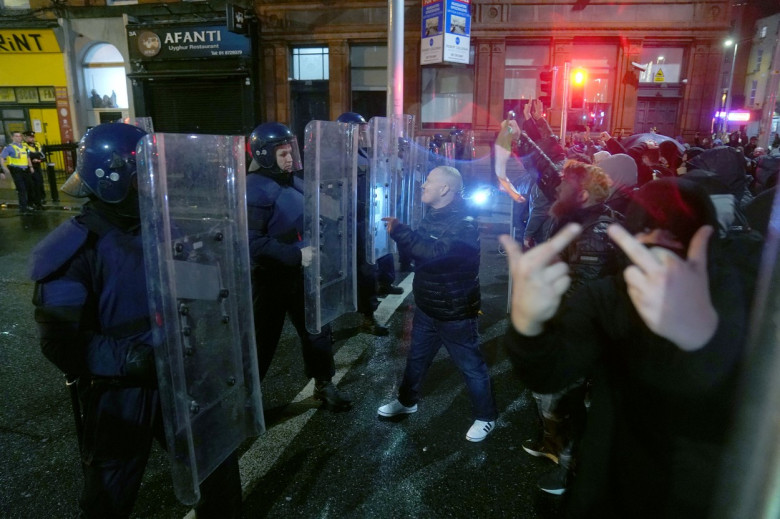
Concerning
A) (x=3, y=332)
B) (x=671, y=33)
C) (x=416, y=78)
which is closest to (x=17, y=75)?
(x=416, y=78)

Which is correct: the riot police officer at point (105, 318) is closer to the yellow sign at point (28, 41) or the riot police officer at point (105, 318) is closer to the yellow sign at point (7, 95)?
the yellow sign at point (28, 41)

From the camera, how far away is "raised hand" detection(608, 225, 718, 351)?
1.21 metres

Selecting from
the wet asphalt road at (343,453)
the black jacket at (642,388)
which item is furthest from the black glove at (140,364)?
the black jacket at (642,388)

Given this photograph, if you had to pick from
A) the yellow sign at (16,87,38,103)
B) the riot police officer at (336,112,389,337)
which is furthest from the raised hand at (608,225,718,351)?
the yellow sign at (16,87,38,103)

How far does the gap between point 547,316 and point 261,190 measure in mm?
2822

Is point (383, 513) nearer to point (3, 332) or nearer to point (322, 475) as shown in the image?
point (322, 475)

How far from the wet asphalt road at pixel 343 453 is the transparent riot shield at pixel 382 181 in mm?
1146

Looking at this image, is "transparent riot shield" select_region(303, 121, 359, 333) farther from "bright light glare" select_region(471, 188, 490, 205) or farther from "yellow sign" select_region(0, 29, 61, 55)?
"yellow sign" select_region(0, 29, 61, 55)

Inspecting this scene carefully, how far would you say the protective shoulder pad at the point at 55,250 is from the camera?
196 centimetres

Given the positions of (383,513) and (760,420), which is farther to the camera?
(383,513)

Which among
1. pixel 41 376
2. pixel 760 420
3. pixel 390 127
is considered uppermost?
pixel 390 127

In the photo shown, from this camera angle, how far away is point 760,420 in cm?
103

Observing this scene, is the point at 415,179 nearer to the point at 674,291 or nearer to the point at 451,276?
the point at 451,276

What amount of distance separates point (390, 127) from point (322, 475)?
367cm
